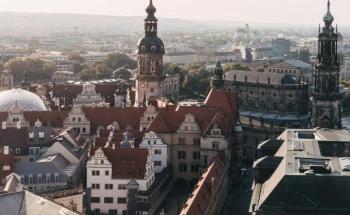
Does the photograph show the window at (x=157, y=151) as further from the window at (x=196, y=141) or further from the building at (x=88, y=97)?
the building at (x=88, y=97)

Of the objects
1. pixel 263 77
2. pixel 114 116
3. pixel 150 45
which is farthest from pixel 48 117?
pixel 263 77

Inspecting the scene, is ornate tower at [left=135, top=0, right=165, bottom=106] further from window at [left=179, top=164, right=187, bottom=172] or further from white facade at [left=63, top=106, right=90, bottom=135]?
window at [left=179, top=164, right=187, bottom=172]

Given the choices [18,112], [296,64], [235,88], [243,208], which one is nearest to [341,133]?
[243,208]

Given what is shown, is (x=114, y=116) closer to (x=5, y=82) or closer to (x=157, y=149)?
(x=157, y=149)

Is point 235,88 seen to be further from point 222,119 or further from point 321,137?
point 321,137

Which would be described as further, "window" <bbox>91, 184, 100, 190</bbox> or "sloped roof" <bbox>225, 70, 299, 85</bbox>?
"sloped roof" <bbox>225, 70, 299, 85</bbox>

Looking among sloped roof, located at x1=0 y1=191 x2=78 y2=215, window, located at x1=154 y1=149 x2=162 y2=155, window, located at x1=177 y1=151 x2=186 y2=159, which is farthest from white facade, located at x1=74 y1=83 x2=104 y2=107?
sloped roof, located at x1=0 y1=191 x2=78 y2=215

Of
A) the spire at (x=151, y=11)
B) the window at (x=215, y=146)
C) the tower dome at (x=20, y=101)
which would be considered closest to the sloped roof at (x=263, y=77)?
the spire at (x=151, y=11)
